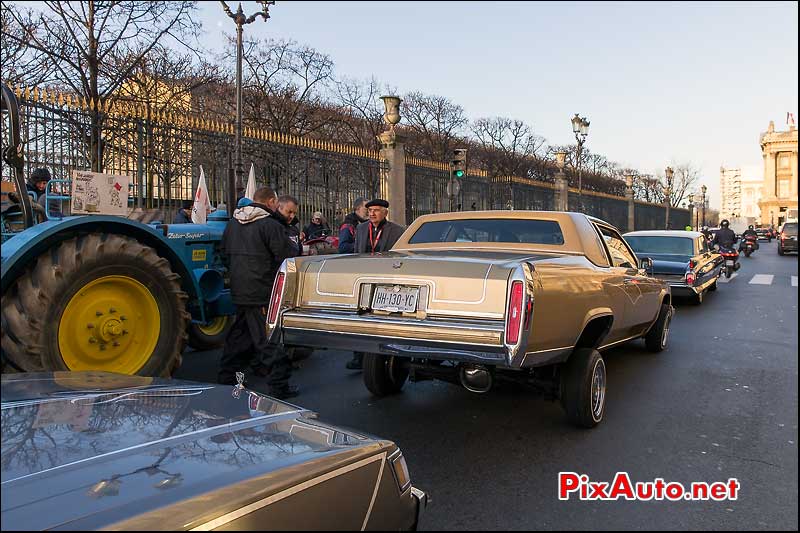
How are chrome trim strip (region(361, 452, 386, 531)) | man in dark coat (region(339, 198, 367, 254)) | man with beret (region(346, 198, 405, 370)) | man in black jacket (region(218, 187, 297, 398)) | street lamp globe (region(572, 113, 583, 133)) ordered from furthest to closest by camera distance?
street lamp globe (region(572, 113, 583, 133)), man in dark coat (region(339, 198, 367, 254)), man with beret (region(346, 198, 405, 370)), man in black jacket (region(218, 187, 297, 398)), chrome trim strip (region(361, 452, 386, 531))

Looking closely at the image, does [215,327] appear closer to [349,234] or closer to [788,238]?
[349,234]

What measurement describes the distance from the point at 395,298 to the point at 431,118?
33.5m

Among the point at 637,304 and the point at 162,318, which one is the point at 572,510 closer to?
the point at 637,304

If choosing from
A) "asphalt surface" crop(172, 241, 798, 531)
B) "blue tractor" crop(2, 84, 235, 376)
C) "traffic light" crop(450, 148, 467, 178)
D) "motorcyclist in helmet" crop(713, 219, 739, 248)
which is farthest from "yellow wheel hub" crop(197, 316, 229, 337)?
"motorcyclist in helmet" crop(713, 219, 739, 248)

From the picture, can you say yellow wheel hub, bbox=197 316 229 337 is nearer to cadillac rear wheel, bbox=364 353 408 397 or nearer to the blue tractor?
the blue tractor

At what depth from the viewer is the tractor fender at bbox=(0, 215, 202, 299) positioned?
4.35 metres

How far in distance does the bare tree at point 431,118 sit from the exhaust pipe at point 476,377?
32011mm

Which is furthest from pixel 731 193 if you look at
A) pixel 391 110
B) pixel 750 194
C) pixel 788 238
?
pixel 391 110

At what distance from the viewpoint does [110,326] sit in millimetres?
4852

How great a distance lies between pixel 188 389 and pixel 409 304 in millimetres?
1947

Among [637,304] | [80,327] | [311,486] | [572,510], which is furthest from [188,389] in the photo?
[637,304]

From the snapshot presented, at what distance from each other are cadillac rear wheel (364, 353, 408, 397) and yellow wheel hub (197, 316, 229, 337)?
2.99 metres

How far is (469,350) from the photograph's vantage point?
384cm

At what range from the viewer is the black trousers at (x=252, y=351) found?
17.2 ft
